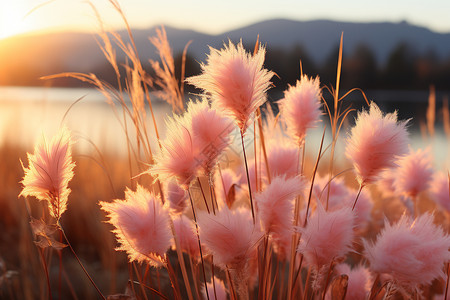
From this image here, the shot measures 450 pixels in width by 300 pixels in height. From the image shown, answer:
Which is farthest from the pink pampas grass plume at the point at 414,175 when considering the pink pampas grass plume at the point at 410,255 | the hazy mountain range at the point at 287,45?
the hazy mountain range at the point at 287,45

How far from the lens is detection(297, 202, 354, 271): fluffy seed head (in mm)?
544

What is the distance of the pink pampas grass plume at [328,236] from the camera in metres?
0.54

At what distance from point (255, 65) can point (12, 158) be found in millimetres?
2705

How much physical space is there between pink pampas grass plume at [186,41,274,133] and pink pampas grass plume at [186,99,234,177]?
2 centimetres

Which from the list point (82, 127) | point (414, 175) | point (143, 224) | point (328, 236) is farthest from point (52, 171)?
point (82, 127)

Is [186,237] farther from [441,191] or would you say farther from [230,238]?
[441,191]

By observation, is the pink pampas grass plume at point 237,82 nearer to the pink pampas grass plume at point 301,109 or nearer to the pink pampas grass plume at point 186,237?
the pink pampas grass plume at point 301,109

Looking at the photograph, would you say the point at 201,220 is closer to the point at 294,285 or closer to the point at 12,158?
the point at 294,285

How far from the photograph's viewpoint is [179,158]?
21.8 inches

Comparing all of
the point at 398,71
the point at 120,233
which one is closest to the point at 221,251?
the point at 120,233

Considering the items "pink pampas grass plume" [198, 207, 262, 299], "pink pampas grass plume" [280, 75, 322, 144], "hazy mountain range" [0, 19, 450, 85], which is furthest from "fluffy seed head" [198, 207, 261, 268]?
"hazy mountain range" [0, 19, 450, 85]

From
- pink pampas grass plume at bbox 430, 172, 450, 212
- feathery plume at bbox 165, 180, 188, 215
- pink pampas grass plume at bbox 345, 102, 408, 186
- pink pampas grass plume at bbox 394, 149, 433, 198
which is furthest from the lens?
pink pampas grass plume at bbox 430, 172, 450, 212

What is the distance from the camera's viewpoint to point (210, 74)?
58 cm

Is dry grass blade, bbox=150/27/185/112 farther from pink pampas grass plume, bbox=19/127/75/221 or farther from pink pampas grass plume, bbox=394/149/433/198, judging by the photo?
pink pampas grass plume, bbox=394/149/433/198
